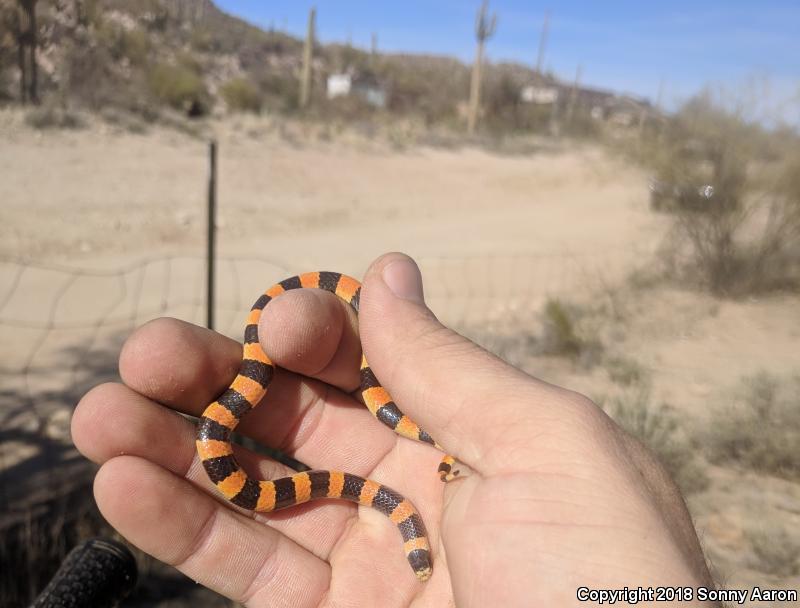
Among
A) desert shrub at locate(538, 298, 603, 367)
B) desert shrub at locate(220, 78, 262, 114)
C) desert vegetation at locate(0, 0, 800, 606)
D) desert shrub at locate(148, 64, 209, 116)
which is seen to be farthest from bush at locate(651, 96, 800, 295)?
desert shrub at locate(220, 78, 262, 114)

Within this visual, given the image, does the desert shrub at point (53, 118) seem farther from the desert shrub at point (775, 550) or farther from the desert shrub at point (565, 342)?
the desert shrub at point (775, 550)

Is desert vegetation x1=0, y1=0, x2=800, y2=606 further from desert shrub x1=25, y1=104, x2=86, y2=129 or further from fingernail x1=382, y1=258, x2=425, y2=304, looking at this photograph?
fingernail x1=382, y1=258, x2=425, y2=304

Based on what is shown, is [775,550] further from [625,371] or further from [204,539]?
[204,539]

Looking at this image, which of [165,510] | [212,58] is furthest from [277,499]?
[212,58]

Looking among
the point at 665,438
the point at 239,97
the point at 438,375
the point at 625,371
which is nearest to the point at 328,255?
the point at 625,371

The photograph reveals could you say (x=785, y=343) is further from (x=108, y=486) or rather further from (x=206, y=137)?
(x=206, y=137)

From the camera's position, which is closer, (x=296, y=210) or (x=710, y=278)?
(x=710, y=278)
